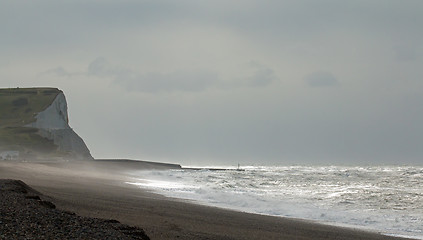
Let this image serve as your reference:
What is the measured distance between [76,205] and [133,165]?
76240 millimetres

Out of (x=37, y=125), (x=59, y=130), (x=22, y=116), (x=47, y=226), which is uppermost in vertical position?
(x=22, y=116)

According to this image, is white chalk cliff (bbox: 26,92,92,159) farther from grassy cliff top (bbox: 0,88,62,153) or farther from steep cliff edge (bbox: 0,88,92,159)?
grassy cliff top (bbox: 0,88,62,153)

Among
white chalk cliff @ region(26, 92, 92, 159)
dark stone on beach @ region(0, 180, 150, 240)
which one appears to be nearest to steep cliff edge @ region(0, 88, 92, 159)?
white chalk cliff @ region(26, 92, 92, 159)

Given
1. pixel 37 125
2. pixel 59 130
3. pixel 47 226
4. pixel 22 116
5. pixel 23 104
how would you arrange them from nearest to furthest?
1. pixel 47 226
2. pixel 37 125
3. pixel 59 130
4. pixel 22 116
5. pixel 23 104

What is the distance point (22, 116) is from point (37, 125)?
5.32 meters

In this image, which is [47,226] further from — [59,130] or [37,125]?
[37,125]

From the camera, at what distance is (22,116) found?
9506cm

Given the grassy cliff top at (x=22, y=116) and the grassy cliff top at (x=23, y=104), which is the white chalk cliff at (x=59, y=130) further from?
the grassy cliff top at (x=23, y=104)

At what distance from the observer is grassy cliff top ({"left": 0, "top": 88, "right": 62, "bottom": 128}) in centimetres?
9328

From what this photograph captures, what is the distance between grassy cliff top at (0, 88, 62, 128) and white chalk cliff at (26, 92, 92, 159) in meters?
1.19

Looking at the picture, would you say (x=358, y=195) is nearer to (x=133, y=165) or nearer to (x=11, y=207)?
(x=11, y=207)

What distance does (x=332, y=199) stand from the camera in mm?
30625

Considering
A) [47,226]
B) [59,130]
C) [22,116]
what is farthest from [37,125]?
[47,226]

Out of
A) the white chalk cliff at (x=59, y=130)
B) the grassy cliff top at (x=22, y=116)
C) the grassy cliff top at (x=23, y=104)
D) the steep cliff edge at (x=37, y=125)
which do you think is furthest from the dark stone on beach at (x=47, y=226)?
the grassy cliff top at (x=23, y=104)
